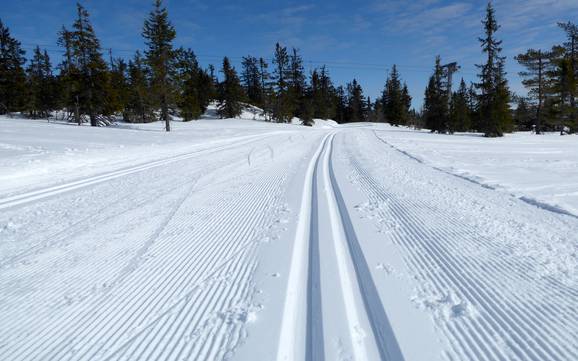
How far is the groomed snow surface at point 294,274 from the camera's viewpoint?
1983 millimetres

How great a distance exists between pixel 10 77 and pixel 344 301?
55325mm

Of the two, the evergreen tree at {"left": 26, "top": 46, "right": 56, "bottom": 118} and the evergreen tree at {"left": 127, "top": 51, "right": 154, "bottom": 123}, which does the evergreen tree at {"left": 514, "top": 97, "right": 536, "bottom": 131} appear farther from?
the evergreen tree at {"left": 26, "top": 46, "right": 56, "bottom": 118}

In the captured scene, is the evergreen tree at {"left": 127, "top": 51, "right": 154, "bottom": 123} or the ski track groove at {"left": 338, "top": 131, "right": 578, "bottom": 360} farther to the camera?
the evergreen tree at {"left": 127, "top": 51, "right": 154, "bottom": 123}

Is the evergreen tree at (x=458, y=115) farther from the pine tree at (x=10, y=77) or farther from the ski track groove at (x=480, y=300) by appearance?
the pine tree at (x=10, y=77)

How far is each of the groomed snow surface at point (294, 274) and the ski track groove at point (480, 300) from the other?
0.01m

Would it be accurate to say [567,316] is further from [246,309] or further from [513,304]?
[246,309]

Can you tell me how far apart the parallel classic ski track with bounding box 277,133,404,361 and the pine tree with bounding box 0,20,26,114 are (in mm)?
53999

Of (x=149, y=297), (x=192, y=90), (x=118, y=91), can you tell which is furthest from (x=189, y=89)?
(x=149, y=297)

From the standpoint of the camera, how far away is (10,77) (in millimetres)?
40531

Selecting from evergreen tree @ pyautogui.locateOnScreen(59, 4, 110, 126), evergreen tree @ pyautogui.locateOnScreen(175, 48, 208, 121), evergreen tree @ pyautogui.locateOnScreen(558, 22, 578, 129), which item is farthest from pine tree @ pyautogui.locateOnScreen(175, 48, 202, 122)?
evergreen tree @ pyautogui.locateOnScreen(558, 22, 578, 129)

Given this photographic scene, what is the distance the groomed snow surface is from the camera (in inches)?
78.1

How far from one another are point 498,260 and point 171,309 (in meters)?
2.99

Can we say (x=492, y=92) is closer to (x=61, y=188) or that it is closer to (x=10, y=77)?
(x=61, y=188)

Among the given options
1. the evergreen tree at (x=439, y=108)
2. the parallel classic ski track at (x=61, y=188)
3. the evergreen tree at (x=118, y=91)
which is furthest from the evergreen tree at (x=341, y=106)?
the parallel classic ski track at (x=61, y=188)
